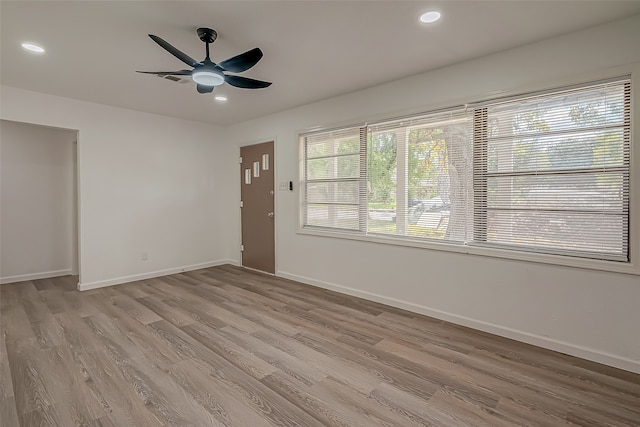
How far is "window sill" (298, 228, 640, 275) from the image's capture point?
2.38m

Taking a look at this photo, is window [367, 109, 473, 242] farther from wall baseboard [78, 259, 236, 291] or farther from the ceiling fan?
wall baseboard [78, 259, 236, 291]

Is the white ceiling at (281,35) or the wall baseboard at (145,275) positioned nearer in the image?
the white ceiling at (281,35)

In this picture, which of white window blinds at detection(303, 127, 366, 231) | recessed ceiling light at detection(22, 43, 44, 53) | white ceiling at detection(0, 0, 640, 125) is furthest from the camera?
white window blinds at detection(303, 127, 366, 231)

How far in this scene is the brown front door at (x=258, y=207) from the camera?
5117mm

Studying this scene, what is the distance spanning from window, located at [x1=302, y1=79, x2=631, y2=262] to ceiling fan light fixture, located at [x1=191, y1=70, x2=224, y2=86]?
6.32 ft

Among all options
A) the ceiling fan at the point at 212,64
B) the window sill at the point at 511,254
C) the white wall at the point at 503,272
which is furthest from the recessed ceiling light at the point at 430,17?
the window sill at the point at 511,254

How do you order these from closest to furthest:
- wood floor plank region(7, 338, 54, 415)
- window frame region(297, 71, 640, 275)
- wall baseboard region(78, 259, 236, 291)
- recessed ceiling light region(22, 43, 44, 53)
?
wood floor plank region(7, 338, 54, 415), window frame region(297, 71, 640, 275), recessed ceiling light region(22, 43, 44, 53), wall baseboard region(78, 259, 236, 291)

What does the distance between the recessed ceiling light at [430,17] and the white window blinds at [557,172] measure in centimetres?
107

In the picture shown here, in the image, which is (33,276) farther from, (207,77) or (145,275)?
(207,77)

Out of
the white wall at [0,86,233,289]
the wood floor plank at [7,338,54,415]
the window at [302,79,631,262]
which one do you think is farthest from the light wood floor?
the white wall at [0,86,233,289]

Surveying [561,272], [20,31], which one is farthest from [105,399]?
[561,272]

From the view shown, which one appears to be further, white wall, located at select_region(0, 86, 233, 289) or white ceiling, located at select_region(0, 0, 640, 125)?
white wall, located at select_region(0, 86, 233, 289)

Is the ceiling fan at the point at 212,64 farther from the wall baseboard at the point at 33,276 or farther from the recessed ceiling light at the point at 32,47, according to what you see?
the wall baseboard at the point at 33,276

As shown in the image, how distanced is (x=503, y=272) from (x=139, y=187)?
499 centimetres
